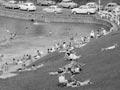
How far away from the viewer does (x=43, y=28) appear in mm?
83250

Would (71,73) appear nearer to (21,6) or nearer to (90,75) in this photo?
(90,75)

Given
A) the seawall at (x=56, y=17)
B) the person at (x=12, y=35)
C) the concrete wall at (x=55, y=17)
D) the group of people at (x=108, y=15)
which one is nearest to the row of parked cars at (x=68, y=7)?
the group of people at (x=108, y=15)

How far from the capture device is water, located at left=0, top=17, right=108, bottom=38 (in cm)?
7750

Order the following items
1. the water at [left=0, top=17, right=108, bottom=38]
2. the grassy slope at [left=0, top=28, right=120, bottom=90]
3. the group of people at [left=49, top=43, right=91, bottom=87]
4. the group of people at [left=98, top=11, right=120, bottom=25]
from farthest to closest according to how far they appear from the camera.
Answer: the water at [left=0, top=17, right=108, bottom=38] → the group of people at [left=98, top=11, right=120, bottom=25] → the group of people at [left=49, top=43, right=91, bottom=87] → the grassy slope at [left=0, top=28, right=120, bottom=90]

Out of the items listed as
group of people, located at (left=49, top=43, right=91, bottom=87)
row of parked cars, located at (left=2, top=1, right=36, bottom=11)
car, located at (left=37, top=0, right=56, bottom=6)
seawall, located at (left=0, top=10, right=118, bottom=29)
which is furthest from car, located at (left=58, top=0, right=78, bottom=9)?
group of people, located at (left=49, top=43, right=91, bottom=87)

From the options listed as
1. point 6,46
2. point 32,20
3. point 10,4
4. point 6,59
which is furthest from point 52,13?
point 6,59

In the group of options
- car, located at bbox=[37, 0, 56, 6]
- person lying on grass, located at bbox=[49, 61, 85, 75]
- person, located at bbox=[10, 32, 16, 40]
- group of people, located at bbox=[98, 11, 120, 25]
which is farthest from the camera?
car, located at bbox=[37, 0, 56, 6]

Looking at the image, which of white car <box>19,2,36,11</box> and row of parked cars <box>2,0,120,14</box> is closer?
row of parked cars <box>2,0,120,14</box>

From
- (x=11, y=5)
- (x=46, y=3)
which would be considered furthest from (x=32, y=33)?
(x=46, y=3)

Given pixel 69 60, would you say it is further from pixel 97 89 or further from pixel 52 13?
pixel 52 13

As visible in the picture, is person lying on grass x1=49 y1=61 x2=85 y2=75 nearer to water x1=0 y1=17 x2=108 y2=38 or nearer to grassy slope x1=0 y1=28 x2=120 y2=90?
grassy slope x1=0 y1=28 x2=120 y2=90

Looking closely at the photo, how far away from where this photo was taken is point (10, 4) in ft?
338

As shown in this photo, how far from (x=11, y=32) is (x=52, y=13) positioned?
14.5m

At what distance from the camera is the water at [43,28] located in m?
77.5
